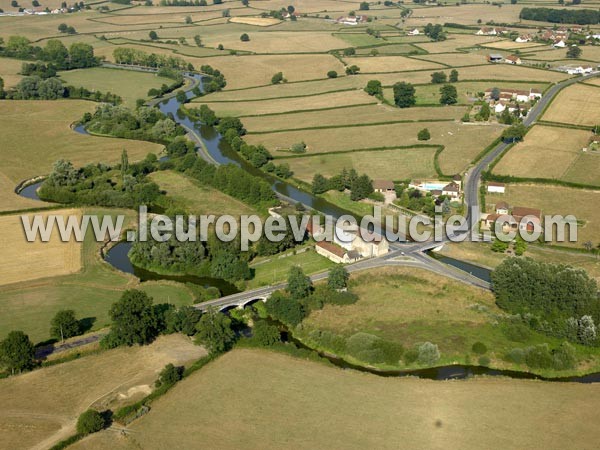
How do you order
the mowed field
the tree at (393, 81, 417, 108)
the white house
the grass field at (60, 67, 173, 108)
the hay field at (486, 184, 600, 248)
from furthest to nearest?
the grass field at (60, 67, 173, 108) < the tree at (393, 81, 417, 108) < the white house < the hay field at (486, 184, 600, 248) < the mowed field

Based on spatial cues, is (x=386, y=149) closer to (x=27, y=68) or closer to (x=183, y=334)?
(x=183, y=334)

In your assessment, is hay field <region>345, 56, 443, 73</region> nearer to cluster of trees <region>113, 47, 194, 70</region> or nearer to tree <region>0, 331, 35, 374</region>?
cluster of trees <region>113, 47, 194, 70</region>

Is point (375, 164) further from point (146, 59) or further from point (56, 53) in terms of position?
point (56, 53)

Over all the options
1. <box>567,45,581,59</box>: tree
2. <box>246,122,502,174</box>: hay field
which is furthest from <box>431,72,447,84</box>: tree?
<box>567,45,581,59</box>: tree

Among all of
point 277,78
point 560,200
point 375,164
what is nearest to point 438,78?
point 277,78

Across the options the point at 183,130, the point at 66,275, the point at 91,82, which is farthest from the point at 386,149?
the point at 91,82

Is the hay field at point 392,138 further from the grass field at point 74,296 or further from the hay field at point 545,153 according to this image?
the grass field at point 74,296
